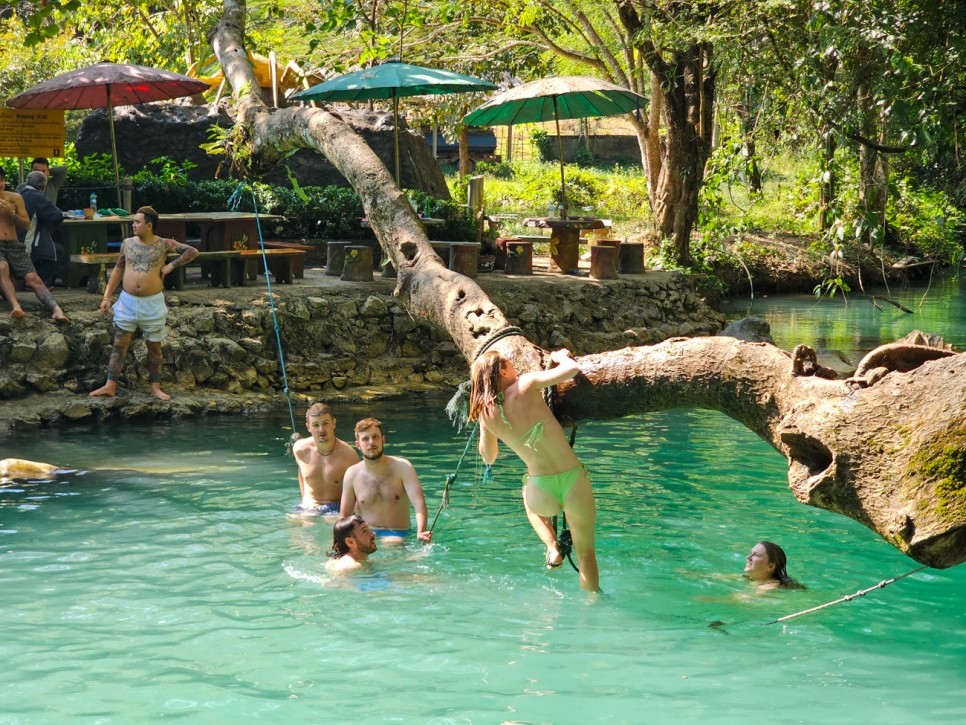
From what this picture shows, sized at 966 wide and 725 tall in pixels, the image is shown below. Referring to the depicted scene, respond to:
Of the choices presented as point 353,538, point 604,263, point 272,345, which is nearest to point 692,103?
point 604,263

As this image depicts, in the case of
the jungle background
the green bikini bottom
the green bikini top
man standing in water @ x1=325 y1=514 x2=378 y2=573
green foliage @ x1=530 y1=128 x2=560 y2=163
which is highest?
green foliage @ x1=530 y1=128 x2=560 y2=163

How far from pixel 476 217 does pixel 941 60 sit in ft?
33.4

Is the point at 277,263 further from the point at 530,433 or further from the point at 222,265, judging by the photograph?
the point at 530,433

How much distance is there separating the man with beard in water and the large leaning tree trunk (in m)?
1.48

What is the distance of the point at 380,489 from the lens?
809 cm

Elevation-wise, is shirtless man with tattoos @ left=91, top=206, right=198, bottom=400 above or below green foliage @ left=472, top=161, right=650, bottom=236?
below

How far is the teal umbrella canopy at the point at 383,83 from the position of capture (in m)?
13.5

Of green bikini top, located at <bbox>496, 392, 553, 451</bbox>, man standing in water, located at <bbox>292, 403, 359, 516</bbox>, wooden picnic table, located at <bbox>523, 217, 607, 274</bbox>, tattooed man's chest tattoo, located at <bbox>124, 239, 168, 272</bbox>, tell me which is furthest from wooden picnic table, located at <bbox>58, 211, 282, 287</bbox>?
green bikini top, located at <bbox>496, 392, 553, 451</bbox>

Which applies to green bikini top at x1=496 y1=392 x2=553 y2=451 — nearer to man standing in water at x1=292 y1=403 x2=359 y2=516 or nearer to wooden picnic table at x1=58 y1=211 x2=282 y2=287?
man standing in water at x1=292 y1=403 x2=359 y2=516

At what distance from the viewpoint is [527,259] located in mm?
17359

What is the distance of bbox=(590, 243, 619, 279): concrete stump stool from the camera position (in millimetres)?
17578

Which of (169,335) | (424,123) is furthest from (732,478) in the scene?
(424,123)

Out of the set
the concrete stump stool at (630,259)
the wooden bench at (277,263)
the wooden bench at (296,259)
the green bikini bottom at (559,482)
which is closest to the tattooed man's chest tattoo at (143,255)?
the wooden bench at (277,263)

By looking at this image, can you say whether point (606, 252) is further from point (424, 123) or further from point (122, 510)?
point (424, 123)
